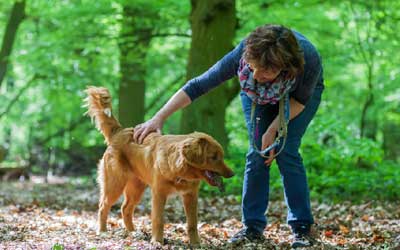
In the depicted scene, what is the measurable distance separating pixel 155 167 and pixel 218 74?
97 centimetres

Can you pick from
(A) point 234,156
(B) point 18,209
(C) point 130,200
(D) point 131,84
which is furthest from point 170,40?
(C) point 130,200

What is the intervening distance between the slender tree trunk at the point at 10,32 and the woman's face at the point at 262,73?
1149 cm

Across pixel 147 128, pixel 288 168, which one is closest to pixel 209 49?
pixel 147 128

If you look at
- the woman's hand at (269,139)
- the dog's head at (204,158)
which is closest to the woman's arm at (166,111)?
the dog's head at (204,158)

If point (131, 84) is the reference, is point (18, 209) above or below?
below

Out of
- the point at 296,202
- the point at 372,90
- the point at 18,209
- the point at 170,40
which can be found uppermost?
the point at 170,40

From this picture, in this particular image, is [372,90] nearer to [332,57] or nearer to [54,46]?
[332,57]

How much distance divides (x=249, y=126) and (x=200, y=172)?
1.91ft

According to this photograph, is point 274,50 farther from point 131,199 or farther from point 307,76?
point 131,199

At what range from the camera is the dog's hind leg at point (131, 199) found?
6035 mm

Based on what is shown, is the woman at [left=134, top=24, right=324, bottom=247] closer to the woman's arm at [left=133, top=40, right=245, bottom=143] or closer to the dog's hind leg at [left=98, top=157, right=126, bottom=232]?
the woman's arm at [left=133, top=40, right=245, bottom=143]

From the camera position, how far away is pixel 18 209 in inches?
321

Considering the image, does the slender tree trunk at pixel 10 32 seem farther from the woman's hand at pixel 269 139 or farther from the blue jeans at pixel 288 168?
the woman's hand at pixel 269 139

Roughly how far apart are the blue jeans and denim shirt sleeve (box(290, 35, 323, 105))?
10.4 inches
